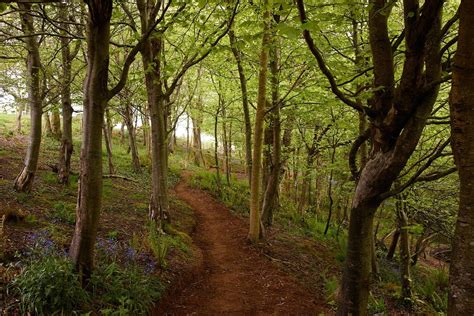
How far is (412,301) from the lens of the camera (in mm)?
7012

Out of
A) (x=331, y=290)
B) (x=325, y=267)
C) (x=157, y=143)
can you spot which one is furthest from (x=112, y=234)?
(x=325, y=267)

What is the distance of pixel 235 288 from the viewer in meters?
6.18

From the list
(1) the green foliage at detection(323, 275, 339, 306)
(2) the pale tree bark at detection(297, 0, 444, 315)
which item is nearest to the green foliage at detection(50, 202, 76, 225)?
(1) the green foliage at detection(323, 275, 339, 306)

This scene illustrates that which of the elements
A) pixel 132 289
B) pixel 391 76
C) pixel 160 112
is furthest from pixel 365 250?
pixel 160 112

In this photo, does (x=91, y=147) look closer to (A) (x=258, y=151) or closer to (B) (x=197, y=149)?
(A) (x=258, y=151)

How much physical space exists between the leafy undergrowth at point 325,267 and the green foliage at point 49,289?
4.49m

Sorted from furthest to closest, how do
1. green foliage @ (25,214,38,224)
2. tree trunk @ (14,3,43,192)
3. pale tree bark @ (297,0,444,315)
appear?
tree trunk @ (14,3,43,192) < green foliage @ (25,214,38,224) < pale tree bark @ (297,0,444,315)

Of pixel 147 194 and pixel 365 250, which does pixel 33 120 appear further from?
pixel 365 250

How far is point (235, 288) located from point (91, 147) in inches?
153

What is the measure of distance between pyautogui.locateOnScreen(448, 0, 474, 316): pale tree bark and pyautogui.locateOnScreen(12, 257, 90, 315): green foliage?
12.2ft

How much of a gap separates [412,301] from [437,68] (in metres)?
6.10

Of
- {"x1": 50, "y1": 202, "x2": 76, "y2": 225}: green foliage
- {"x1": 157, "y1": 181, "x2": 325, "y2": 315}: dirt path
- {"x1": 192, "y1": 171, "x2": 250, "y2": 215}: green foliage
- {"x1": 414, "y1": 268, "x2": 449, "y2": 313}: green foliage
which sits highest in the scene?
{"x1": 50, "y1": 202, "x2": 76, "y2": 225}: green foliage

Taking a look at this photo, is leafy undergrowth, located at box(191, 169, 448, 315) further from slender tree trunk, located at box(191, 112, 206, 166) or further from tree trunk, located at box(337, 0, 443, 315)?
slender tree trunk, located at box(191, 112, 206, 166)

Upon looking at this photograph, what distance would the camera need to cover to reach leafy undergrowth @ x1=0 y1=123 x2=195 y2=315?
11.9ft
